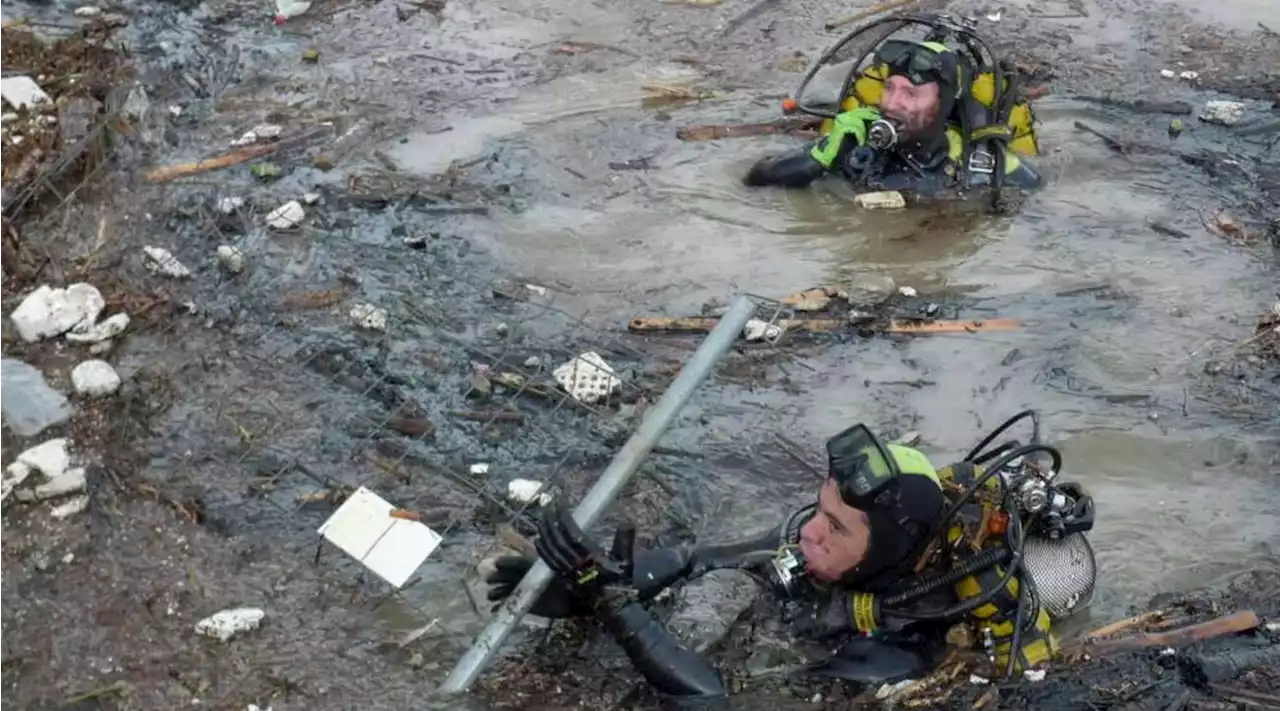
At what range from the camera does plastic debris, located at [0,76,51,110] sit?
850cm

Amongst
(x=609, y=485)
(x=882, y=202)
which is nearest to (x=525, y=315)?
(x=609, y=485)

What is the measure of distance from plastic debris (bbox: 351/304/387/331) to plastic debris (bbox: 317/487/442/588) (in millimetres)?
1392

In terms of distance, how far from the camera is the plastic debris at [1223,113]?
975cm

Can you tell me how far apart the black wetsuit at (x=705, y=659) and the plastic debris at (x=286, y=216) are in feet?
11.7

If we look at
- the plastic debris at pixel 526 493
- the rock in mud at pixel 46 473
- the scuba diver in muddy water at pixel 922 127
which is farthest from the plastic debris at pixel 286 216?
the scuba diver in muddy water at pixel 922 127

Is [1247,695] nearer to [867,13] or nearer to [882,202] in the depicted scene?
[882,202]

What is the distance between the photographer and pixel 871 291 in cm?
772

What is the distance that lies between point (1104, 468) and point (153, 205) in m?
5.75

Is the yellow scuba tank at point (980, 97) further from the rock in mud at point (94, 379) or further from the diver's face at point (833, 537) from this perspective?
the rock in mud at point (94, 379)

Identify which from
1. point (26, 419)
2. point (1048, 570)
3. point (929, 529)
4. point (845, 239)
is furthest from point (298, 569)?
point (845, 239)

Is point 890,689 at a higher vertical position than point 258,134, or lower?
lower

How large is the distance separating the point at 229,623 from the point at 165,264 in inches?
111

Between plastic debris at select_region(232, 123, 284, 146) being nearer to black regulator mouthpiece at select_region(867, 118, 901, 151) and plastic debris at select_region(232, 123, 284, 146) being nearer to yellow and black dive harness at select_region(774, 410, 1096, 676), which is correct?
black regulator mouthpiece at select_region(867, 118, 901, 151)

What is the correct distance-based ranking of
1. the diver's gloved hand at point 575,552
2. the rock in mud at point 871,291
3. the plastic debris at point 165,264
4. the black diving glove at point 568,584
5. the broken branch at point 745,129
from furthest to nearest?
the broken branch at point 745,129, the rock in mud at point 871,291, the plastic debris at point 165,264, the black diving glove at point 568,584, the diver's gloved hand at point 575,552
